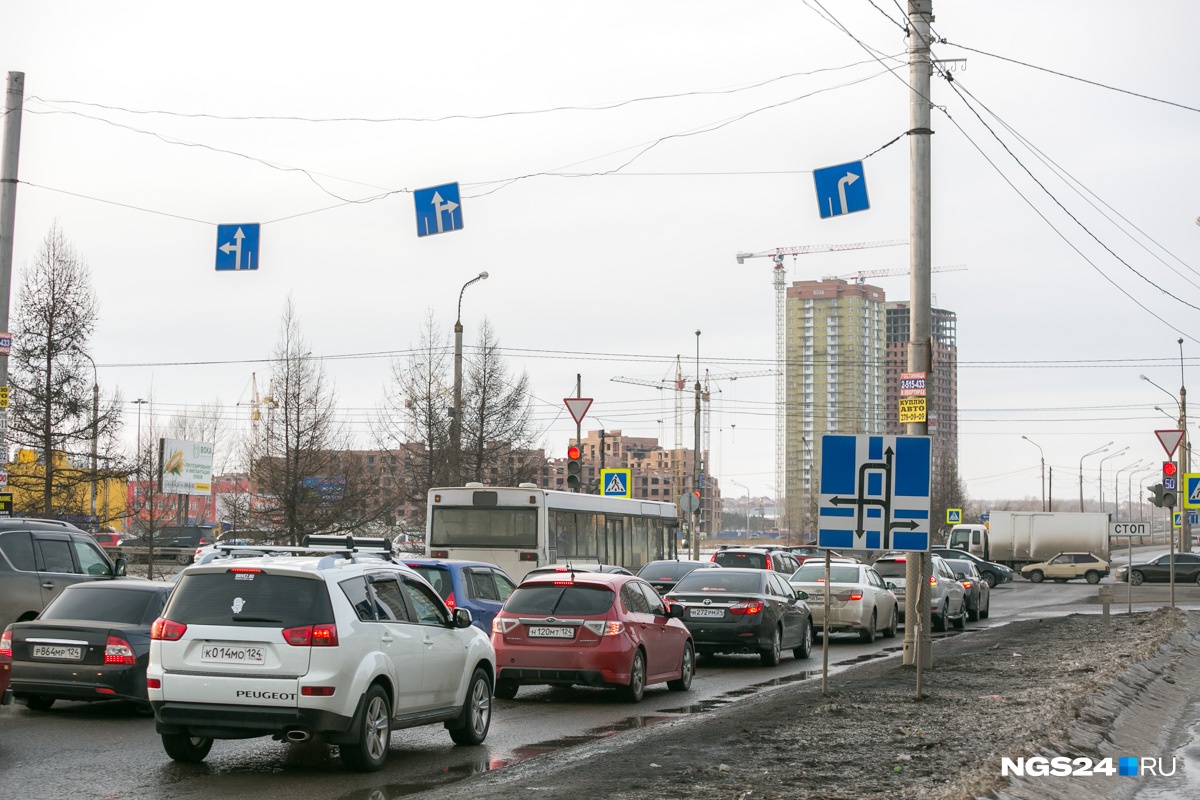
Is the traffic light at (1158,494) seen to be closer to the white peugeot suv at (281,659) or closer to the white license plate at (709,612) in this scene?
the white license plate at (709,612)

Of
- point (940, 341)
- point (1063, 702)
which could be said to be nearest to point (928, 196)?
point (1063, 702)

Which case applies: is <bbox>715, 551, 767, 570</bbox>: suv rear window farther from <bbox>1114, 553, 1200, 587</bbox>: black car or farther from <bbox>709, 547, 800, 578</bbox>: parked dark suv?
<bbox>1114, 553, 1200, 587</bbox>: black car

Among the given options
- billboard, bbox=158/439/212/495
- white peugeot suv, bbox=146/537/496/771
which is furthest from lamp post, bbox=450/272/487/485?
billboard, bbox=158/439/212/495

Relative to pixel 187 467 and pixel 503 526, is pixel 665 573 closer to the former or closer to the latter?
pixel 503 526

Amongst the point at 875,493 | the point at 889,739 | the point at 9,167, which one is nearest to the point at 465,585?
the point at 875,493

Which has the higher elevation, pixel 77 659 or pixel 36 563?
pixel 36 563

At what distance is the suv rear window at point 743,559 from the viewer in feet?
103

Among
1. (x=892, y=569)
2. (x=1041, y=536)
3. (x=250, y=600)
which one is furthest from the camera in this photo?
(x=1041, y=536)

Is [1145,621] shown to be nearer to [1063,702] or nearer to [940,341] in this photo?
[1063,702]

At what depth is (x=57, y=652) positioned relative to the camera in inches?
519

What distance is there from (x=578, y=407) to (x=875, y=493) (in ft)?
65.2

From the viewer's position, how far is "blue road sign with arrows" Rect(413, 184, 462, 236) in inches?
793

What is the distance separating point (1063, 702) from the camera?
1331 cm

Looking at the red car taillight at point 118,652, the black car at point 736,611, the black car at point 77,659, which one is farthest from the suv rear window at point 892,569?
the red car taillight at point 118,652
